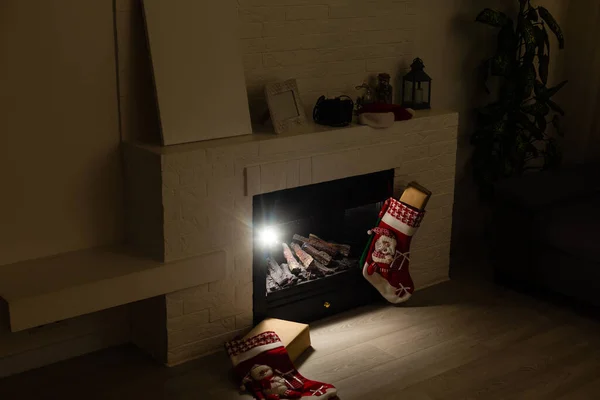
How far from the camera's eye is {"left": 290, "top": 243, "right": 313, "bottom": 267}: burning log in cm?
365

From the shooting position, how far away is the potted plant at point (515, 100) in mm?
4238

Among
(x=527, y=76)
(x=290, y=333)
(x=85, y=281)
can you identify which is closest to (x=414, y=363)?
(x=290, y=333)

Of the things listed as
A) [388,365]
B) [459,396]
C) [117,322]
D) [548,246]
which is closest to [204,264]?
[117,322]

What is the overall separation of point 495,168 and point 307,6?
60.8 inches

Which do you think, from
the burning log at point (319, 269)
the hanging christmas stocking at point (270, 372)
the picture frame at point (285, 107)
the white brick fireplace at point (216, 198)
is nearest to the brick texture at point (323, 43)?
the picture frame at point (285, 107)

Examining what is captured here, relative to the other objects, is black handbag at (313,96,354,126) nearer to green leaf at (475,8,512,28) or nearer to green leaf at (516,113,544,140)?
green leaf at (475,8,512,28)

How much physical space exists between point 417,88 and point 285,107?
91cm

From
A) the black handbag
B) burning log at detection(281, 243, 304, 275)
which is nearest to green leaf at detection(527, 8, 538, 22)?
the black handbag

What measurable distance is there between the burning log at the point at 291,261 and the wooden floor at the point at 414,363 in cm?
27

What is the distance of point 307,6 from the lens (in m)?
3.64

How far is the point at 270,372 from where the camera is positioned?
10.1ft

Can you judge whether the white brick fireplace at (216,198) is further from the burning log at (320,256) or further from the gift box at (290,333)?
the burning log at (320,256)

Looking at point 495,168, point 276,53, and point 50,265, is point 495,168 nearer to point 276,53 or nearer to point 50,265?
point 276,53

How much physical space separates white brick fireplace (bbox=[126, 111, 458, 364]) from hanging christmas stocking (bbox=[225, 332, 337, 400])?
0.65 ft
